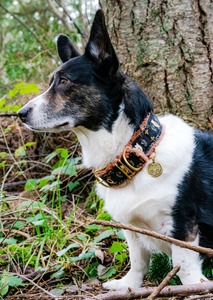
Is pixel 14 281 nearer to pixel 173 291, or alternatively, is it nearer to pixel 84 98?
pixel 173 291

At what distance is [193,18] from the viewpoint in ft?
9.16

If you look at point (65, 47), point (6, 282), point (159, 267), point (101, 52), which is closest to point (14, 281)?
point (6, 282)

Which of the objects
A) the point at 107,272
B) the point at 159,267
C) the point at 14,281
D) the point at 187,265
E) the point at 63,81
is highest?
the point at 63,81

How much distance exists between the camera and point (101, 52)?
6.47ft

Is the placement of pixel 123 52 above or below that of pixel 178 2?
below

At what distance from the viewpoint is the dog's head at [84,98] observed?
6.44ft

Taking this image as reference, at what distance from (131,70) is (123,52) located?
0.20 meters

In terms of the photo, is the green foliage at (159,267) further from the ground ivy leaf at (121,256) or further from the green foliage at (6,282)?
the green foliage at (6,282)

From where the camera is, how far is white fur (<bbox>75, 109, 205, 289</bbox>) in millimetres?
1817

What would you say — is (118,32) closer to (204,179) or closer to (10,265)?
(204,179)

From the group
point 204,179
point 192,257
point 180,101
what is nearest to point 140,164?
point 204,179

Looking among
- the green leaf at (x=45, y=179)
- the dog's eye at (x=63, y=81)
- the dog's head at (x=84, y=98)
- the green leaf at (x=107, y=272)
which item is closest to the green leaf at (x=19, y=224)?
the green leaf at (x=45, y=179)

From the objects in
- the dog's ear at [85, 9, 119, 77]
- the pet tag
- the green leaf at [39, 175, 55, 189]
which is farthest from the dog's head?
the green leaf at [39, 175, 55, 189]

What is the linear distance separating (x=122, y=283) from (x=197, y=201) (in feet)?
2.79
